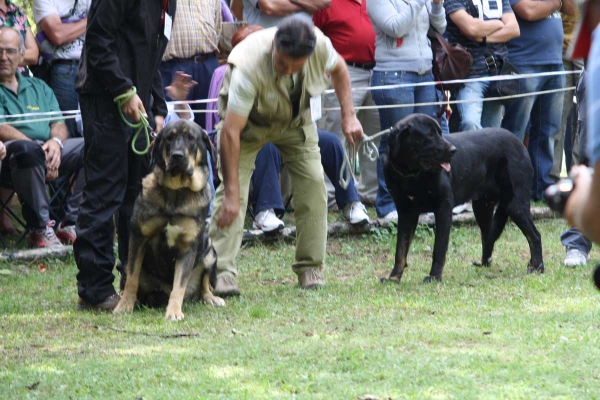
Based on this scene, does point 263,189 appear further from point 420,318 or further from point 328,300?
point 420,318

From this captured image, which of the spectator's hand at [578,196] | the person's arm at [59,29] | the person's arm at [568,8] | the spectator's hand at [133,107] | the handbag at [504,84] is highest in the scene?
the spectator's hand at [578,196]

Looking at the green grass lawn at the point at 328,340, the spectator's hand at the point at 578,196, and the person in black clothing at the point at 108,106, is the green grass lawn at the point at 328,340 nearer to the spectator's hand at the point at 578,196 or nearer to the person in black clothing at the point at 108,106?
the person in black clothing at the point at 108,106

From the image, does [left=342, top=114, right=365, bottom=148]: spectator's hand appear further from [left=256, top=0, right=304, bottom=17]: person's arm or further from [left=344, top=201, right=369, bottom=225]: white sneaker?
[left=256, top=0, right=304, bottom=17]: person's arm

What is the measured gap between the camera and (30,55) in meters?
8.73

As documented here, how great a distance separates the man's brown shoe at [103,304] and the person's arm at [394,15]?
3856 mm

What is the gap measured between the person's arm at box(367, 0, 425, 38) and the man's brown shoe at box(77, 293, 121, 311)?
3.86m

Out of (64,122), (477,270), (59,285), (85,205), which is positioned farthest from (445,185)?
(64,122)

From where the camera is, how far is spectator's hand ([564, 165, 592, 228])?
182cm

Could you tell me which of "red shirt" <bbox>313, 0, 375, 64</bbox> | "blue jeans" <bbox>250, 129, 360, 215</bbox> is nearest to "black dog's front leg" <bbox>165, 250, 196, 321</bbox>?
"blue jeans" <bbox>250, 129, 360, 215</bbox>

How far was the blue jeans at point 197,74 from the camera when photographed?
8984 millimetres

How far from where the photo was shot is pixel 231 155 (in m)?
6.06

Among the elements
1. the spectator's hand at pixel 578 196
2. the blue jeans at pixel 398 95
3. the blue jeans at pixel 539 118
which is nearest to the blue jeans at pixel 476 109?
the blue jeans at pixel 539 118

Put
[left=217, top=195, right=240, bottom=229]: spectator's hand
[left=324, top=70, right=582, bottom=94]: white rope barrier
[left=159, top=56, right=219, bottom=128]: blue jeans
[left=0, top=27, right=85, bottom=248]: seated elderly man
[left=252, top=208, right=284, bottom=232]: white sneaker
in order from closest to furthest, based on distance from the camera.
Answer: [left=217, top=195, right=240, bottom=229]: spectator's hand, [left=0, top=27, right=85, bottom=248]: seated elderly man, [left=252, top=208, right=284, bottom=232]: white sneaker, [left=324, top=70, right=582, bottom=94]: white rope barrier, [left=159, top=56, right=219, bottom=128]: blue jeans

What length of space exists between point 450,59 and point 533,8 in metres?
1.13
